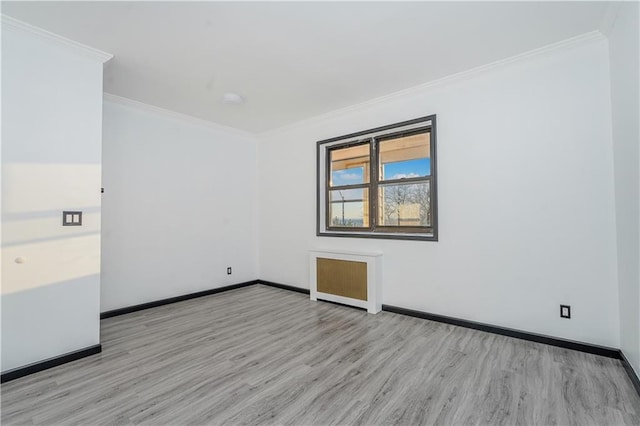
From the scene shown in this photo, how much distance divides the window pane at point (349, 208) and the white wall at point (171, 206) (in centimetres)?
158

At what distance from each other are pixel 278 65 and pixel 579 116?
2.70m

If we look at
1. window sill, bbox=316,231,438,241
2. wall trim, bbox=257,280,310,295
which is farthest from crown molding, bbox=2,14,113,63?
wall trim, bbox=257,280,310,295

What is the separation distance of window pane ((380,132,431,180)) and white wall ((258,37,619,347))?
0.27 meters

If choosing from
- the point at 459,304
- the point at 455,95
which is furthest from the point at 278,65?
the point at 459,304

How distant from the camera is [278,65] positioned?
287 cm

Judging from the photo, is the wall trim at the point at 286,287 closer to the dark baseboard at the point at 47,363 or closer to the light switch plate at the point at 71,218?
the dark baseboard at the point at 47,363

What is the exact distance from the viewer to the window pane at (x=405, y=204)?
3.49 m

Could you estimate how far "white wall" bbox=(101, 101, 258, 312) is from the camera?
3.57m

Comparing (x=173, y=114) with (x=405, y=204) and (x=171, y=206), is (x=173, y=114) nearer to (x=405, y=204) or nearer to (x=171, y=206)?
(x=171, y=206)

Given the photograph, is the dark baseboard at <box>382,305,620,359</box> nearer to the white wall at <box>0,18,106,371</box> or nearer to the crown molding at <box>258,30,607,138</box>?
the crown molding at <box>258,30,607,138</box>

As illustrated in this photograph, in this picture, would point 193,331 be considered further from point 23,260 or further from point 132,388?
point 23,260

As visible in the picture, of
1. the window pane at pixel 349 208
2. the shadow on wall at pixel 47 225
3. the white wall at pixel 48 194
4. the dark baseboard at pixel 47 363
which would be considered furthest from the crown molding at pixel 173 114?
the dark baseboard at pixel 47 363

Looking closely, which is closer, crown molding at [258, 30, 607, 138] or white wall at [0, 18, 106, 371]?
white wall at [0, 18, 106, 371]

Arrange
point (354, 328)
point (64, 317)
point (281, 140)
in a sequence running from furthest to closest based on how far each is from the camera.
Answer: point (281, 140) → point (354, 328) → point (64, 317)
